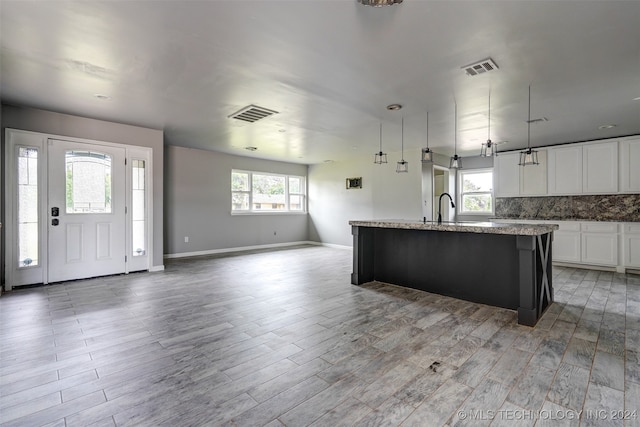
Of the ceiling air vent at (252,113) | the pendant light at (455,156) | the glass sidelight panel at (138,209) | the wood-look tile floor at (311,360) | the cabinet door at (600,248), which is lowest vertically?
the wood-look tile floor at (311,360)

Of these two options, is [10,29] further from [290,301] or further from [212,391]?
[290,301]

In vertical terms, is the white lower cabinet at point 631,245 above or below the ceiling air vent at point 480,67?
below

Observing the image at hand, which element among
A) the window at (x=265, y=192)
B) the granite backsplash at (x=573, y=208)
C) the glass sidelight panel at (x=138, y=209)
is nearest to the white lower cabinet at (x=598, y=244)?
the granite backsplash at (x=573, y=208)

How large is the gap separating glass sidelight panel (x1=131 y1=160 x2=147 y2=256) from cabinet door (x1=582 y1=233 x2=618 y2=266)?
26.1ft

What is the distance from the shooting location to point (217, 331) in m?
2.83

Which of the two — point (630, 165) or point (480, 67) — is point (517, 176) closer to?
point (630, 165)

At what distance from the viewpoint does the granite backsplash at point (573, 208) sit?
5.55m

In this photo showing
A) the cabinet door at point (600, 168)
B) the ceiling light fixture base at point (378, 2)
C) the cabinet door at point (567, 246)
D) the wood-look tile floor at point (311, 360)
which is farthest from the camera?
the cabinet door at point (567, 246)

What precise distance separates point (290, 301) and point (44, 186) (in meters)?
3.93

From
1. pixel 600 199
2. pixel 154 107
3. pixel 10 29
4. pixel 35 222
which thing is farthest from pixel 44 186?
pixel 600 199

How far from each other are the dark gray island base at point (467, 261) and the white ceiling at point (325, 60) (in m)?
1.58

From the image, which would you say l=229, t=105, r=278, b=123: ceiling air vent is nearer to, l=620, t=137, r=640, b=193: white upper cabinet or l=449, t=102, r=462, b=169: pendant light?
l=449, t=102, r=462, b=169: pendant light

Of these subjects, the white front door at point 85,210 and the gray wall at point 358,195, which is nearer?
the white front door at point 85,210

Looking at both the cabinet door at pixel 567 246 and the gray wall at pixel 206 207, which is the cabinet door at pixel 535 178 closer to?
the cabinet door at pixel 567 246
